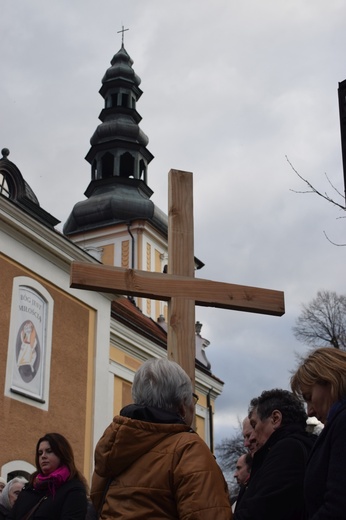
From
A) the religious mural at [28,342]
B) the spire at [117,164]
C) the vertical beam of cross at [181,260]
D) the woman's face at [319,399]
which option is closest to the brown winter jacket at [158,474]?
the woman's face at [319,399]

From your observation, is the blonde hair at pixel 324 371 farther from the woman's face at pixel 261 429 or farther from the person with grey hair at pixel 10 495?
the person with grey hair at pixel 10 495

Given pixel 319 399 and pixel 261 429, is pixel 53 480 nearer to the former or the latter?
pixel 261 429

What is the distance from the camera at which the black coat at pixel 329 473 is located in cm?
278

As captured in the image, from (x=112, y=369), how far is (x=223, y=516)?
1965cm

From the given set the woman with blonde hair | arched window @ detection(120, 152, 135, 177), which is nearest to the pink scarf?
the woman with blonde hair

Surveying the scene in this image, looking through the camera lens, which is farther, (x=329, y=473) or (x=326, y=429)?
(x=326, y=429)

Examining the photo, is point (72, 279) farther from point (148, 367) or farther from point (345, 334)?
point (345, 334)

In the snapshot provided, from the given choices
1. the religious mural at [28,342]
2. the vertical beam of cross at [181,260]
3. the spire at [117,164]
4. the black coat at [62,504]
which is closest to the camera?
the black coat at [62,504]

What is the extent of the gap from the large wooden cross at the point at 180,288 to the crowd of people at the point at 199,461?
1458mm

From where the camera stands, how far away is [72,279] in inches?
197

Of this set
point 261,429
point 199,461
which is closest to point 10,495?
point 261,429

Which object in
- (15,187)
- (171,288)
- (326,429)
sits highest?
(15,187)

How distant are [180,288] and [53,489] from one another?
148 cm

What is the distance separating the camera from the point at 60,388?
18156 mm
